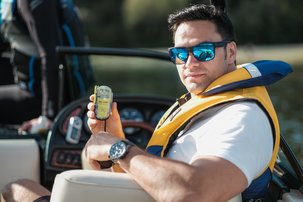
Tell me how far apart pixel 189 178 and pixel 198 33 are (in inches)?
23.8

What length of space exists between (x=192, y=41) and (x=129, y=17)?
4215 centimetres

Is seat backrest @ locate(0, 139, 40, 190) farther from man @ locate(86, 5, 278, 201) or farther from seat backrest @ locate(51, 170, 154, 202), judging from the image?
seat backrest @ locate(51, 170, 154, 202)

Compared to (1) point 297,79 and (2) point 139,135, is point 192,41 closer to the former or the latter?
(2) point 139,135

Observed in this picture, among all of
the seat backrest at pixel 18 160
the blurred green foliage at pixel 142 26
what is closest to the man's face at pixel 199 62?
the seat backrest at pixel 18 160

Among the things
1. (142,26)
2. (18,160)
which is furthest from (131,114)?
(142,26)

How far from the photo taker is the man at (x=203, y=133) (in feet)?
6.28

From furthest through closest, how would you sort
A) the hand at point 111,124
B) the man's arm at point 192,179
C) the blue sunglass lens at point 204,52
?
the hand at point 111,124 < the blue sunglass lens at point 204,52 < the man's arm at point 192,179

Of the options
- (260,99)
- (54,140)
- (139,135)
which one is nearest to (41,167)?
(54,140)

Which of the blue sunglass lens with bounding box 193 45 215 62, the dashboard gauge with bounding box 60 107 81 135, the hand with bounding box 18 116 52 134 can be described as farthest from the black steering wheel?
the blue sunglass lens with bounding box 193 45 215 62

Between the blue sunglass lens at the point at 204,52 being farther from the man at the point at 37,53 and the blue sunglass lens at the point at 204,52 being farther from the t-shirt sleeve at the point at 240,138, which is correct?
the man at the point at 37,53

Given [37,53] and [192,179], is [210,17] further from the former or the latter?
[37,53]

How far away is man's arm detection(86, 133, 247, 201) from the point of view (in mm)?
1887

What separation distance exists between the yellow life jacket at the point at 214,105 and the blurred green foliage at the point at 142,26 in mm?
26199

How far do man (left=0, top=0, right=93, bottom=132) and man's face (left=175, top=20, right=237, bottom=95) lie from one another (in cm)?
156
